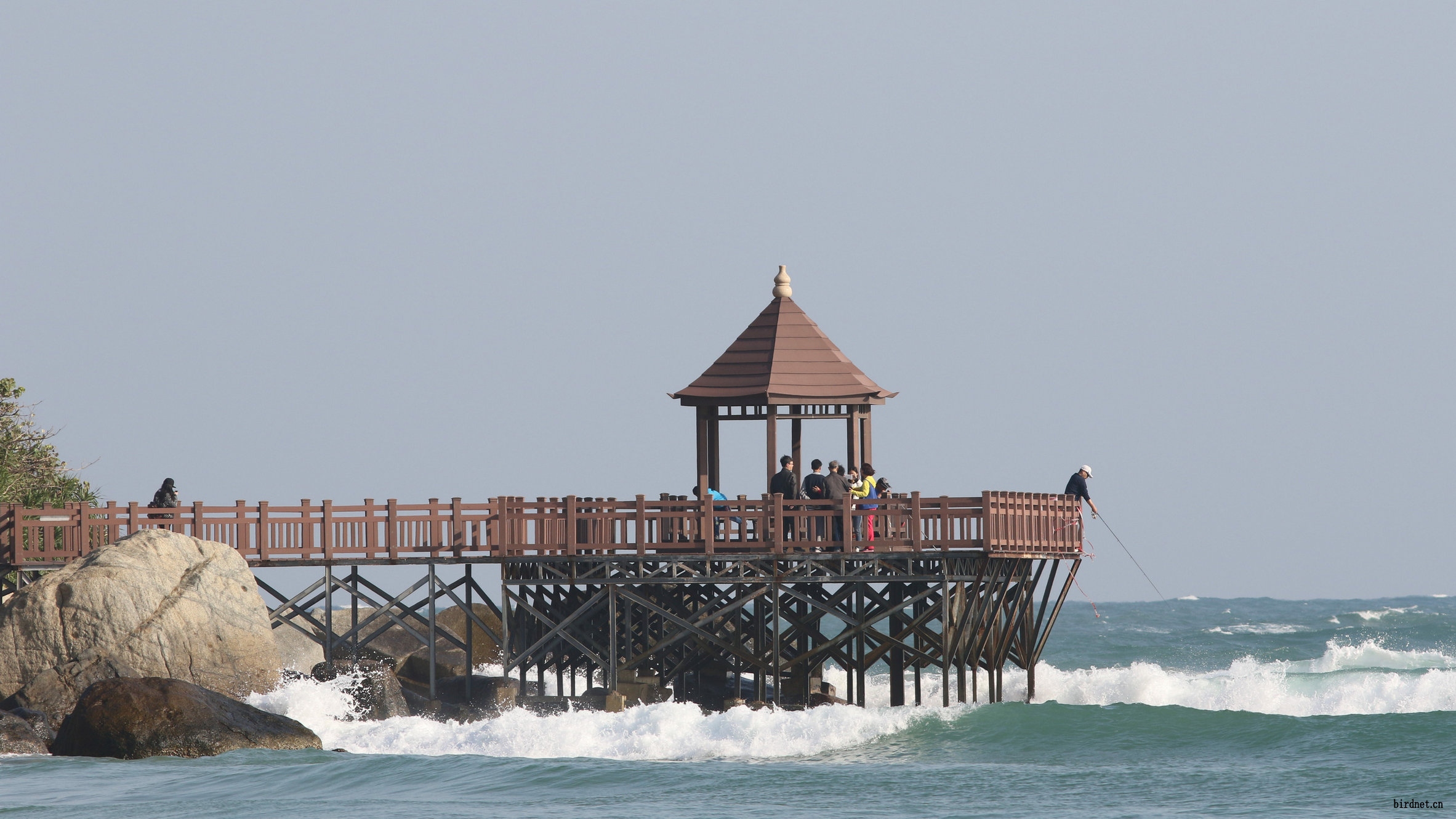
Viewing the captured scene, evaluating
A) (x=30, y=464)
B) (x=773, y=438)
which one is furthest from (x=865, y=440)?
(x=30, y=464)

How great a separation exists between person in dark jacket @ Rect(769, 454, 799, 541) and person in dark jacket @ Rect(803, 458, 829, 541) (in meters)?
0.17

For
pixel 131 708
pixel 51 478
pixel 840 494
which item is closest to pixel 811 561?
pixel 840 494

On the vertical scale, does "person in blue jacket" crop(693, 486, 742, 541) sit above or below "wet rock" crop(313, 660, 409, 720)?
above

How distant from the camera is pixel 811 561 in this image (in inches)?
1037

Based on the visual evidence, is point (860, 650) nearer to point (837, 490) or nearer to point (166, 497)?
point (837, 490)

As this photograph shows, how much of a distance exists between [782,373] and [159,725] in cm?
1062

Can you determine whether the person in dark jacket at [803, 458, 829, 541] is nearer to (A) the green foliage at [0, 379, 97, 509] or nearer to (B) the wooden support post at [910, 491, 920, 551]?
(B) the wooden support post at [910, 491, 920, 551]

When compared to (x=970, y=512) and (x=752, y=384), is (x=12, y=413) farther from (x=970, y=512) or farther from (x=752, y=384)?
(x=970, y=512)

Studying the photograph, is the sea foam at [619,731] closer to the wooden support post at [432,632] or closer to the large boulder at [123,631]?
the large boulder at [123,631]

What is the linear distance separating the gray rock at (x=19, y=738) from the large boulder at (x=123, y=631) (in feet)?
1.83

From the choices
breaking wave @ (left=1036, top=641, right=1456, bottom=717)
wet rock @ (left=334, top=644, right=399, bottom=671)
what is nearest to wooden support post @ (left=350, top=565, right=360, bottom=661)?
wet rock @ (left=334, top=644, right=399, bottom=671)

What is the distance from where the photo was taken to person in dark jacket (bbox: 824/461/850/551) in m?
26.0

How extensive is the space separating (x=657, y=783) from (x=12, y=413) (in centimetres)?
2280

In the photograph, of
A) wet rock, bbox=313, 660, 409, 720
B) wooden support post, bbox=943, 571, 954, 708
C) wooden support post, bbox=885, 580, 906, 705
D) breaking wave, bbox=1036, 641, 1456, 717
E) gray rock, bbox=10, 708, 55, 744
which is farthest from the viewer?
breaking wave, bbox=1036, 641, 1456, 717
